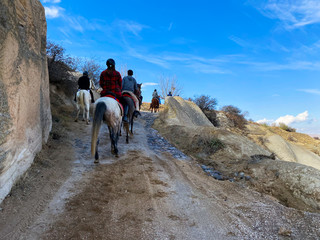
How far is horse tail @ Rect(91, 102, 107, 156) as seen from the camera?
4551mm

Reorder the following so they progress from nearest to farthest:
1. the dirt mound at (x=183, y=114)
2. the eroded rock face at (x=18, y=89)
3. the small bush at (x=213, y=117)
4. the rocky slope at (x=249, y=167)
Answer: the eroded rock face at (x=18, y=89) → the rocky slope at (x=249, y=167) → the dirt mound at (x=183, y=114) → the small bush at (x=213, y=117)

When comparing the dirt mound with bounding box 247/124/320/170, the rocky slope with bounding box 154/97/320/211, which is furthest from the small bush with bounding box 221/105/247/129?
the rocky slope with bounding box 154/97/320/211

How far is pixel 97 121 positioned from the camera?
4699 millimetres

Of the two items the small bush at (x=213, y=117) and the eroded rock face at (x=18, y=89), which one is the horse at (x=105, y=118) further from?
the small bush at (x=213, y=117)

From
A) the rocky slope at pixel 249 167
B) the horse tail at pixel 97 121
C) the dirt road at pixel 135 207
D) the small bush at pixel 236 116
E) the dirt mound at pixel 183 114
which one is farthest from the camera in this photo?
the small bush at pixel 236 116

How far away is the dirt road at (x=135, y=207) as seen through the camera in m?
2.66

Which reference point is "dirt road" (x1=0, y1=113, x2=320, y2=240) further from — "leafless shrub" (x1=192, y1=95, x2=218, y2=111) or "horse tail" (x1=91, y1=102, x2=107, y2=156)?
"leafless shrub" (x1=192, y1=95, x2=218, y2=111)

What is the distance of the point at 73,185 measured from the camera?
3.92 metres

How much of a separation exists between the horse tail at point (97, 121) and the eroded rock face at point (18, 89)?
4.30ft

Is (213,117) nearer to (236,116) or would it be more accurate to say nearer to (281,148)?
(236,116)

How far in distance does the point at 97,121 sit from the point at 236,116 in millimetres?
24023

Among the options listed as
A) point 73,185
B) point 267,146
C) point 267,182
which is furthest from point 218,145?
point 267,146

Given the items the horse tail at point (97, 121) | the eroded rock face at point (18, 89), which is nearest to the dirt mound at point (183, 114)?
the horse tail at point (97, 121)

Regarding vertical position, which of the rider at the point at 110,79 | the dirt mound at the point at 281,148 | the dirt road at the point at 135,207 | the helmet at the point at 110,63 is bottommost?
the dirt mound at the point at 281,148
